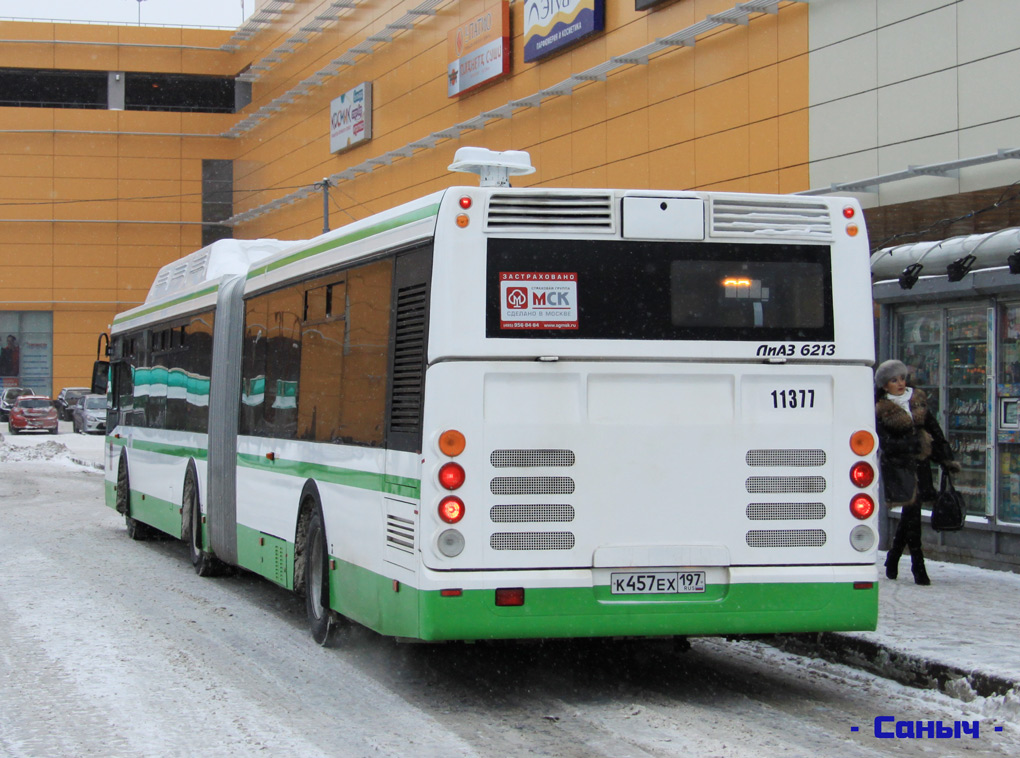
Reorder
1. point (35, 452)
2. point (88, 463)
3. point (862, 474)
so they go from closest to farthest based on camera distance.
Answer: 1. point (862, 474)
2. point (88, 463)
3. point (35, 452)

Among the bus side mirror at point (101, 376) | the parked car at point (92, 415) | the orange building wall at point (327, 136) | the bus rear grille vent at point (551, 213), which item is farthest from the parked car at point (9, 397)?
the bus rear grille vent at point (551, 213)

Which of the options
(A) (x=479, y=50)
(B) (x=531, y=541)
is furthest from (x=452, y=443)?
(A) (x=479, y=50)

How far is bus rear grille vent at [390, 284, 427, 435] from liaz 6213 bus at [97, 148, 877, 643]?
0.06 feet

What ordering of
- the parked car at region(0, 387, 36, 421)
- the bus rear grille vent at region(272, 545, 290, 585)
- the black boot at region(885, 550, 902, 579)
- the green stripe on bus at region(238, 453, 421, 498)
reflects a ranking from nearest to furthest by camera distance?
the green stripe on bus at region(238, 453, 421, 498) < the bus rear grille vent at region(272, 545, 290, 585) < the black boot at region(885, 550, 902, 579) < the parked car at region(0, 387, 36, 421)

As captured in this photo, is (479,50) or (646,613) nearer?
(646,613)

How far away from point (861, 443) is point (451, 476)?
2360 mm

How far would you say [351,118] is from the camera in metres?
42.7

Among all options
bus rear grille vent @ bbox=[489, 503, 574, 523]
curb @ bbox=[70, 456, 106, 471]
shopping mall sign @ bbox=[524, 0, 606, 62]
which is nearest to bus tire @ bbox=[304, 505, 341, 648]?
bus rear grille vent @ bbox=[489, 503, 574, 523]

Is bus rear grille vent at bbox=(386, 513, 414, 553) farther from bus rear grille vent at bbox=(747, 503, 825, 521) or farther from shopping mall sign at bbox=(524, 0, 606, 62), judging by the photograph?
shopping mall sign at bbox=(524, 0, 606, 62)

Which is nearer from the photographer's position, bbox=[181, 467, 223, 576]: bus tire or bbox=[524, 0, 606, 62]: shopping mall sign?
bbox=[181, 467, 223, 576]: bus tire

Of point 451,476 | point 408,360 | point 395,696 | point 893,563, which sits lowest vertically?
point 395,696

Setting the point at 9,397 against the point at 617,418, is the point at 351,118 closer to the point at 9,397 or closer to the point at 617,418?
the point at 9,397

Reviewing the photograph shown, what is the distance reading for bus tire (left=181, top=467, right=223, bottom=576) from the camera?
13.5m

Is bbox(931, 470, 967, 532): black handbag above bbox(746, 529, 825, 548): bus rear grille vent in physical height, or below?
below
